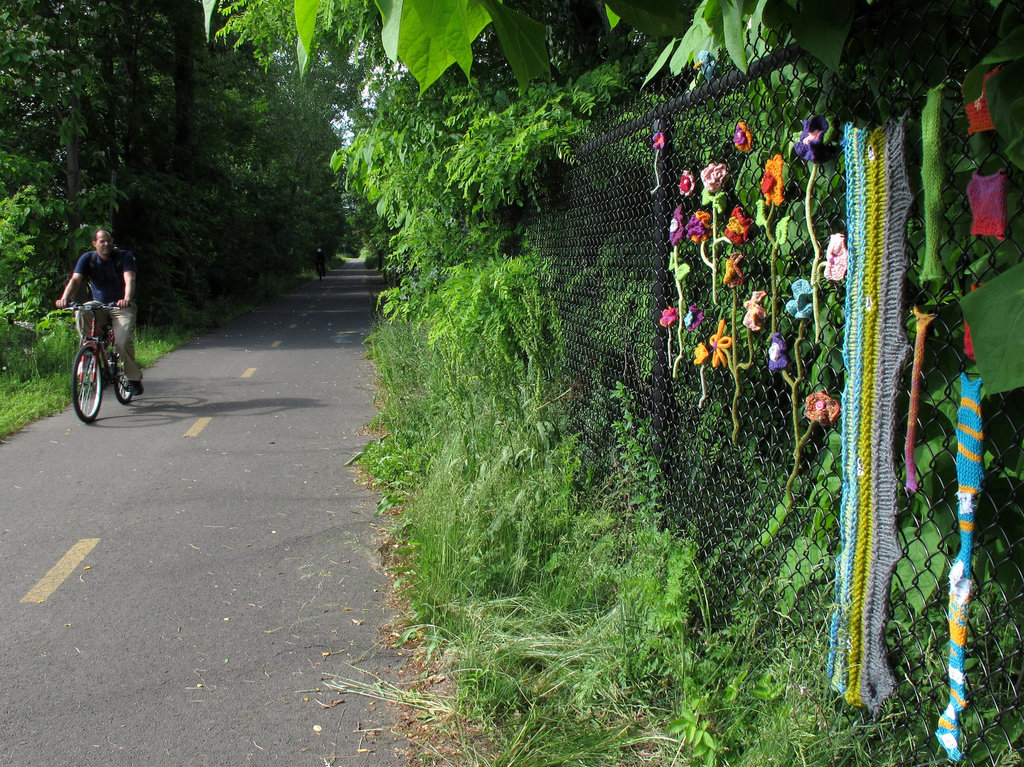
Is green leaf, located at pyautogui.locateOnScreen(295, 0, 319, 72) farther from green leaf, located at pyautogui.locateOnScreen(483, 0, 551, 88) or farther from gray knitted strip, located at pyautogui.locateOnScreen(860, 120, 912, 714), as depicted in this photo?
gray knitted strip, located at pyautogui.locateOnScreen(860, 120, 912, 714)

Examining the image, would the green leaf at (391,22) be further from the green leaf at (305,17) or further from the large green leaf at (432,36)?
the green leaf at (305,17)

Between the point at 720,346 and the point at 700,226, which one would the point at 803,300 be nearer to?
the point at 720,346

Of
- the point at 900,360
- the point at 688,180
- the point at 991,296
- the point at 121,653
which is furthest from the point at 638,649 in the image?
the point at 121,653

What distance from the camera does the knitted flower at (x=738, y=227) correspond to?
2.75 meters

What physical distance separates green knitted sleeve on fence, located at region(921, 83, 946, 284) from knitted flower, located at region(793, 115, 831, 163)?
0.39 meters

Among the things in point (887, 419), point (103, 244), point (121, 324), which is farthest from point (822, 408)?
point (103, 244)

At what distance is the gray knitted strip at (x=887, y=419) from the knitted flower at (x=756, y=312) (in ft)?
1.89

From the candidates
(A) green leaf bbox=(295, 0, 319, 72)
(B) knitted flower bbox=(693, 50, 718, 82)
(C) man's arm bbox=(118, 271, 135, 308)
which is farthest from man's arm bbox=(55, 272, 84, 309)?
(A) green leaf bbox=(295, 0, 319, 72)

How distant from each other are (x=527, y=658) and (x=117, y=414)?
23.1 feet

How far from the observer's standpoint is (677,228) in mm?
3285

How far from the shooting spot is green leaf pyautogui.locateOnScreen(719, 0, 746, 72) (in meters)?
1.61

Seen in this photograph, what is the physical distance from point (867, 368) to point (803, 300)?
0.36m

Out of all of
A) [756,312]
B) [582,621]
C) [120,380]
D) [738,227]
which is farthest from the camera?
[120,380]

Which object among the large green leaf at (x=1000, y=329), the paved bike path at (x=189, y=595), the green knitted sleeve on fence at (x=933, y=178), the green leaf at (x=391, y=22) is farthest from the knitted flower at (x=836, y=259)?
the paved bike path at (x=189, y=595)
